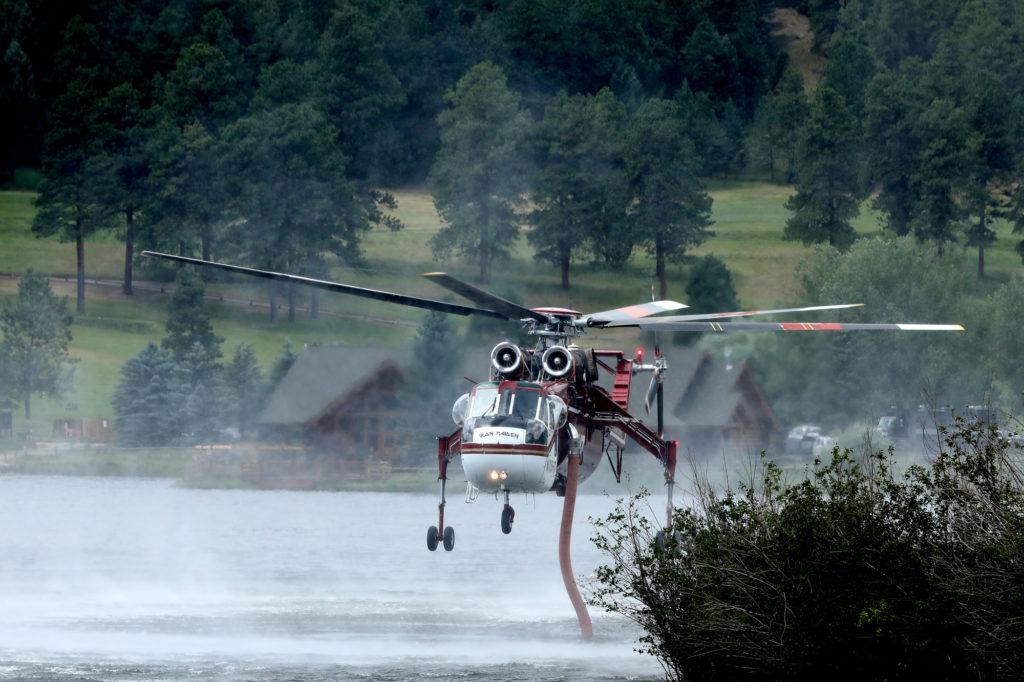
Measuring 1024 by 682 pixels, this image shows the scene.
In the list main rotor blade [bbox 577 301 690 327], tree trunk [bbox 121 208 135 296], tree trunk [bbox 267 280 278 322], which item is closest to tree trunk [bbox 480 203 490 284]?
tree trunk [bbox 267 280 278 322]

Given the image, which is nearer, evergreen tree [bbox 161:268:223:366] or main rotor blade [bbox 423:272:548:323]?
main rotor blade [bbox 423:272:548:323]

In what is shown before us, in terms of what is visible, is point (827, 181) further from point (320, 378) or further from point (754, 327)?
point (754, 327)

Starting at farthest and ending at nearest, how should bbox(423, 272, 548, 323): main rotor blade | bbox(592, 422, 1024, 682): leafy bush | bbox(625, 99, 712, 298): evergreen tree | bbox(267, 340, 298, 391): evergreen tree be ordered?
bbox(625, 99, 712, 298): evergreen tree < bbox(267, 340, 298, 391): evergreen tree < bbox(423, 272, 548, 323): main rotor blade < bbox(592, 422, 1024, 682): leafy bush

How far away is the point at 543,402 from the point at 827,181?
123003 mm

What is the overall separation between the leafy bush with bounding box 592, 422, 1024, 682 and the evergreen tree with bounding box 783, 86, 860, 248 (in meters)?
118

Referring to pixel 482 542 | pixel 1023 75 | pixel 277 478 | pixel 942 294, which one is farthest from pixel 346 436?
pixel 1023 75

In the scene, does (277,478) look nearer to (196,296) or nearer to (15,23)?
(196,296)

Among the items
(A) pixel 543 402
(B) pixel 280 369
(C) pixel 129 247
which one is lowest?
(A) pixel 543 402

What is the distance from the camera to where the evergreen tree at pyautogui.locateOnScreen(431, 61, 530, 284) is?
131 meters

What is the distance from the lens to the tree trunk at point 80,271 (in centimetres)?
12488

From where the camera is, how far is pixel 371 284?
126562 mm

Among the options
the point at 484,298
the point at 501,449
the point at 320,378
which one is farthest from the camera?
the point at 320,378

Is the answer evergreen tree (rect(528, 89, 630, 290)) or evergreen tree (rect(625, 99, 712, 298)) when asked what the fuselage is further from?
evergreen tree (rect(528, 89, 630, 290))

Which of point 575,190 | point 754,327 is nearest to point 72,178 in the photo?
point 575,190
